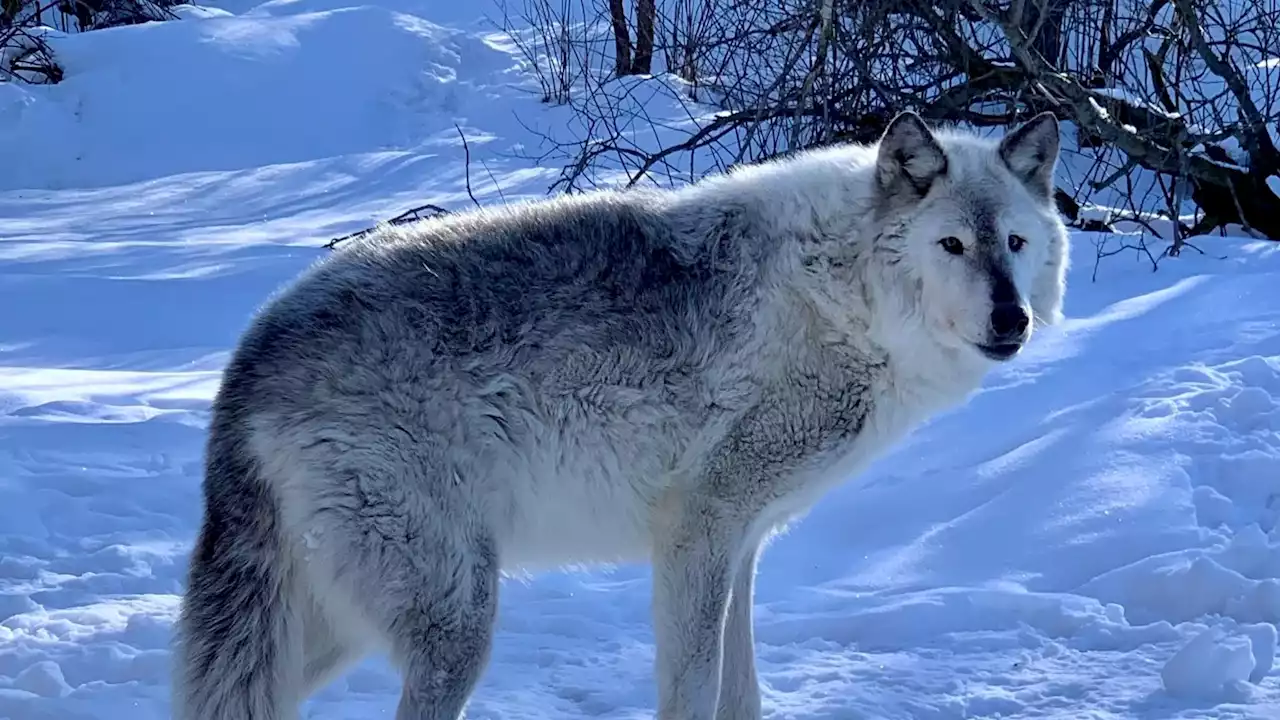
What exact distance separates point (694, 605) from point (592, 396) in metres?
0.64

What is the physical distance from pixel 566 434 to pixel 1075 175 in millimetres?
9639

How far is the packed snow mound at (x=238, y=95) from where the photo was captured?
1506 cm

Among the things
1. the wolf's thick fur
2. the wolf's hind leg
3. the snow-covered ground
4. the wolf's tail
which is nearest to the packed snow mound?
the snow-covered ground

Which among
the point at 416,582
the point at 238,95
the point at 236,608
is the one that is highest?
the point at 416,582

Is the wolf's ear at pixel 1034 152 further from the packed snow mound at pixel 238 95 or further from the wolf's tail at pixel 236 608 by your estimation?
the packed snow mound at pixel 238 95

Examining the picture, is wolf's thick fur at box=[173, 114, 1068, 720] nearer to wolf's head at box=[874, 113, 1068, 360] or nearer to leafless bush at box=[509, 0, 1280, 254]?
wolf's head at box=[874, 113, 1068, 360]

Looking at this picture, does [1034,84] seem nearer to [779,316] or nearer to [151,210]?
[779,316]

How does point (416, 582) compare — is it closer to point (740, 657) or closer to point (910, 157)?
point (740, 657)

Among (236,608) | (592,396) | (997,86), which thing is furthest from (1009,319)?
(997,86)

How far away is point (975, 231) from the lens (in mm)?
3672

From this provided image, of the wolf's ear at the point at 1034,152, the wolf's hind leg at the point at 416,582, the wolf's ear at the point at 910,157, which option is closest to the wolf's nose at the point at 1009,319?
the wolf's ear at the point at 910,157

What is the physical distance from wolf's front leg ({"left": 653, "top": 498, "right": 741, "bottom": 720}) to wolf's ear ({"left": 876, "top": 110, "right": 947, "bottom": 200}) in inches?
42.6

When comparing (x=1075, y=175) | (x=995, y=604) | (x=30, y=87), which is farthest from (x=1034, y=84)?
(x=30, y=87)

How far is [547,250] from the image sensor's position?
3730 mm
